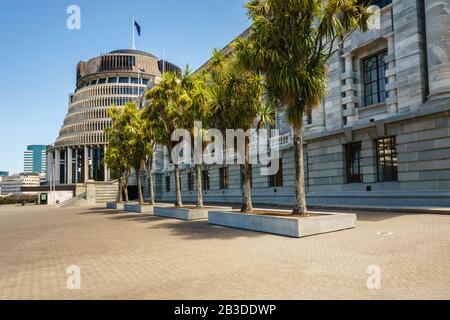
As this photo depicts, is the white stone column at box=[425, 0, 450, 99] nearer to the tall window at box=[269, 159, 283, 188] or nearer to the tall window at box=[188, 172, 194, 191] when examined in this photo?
the tall window at box=[269, 159, 283, 188]

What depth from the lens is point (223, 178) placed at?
3947 centimetres

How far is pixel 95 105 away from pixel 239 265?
116 meters

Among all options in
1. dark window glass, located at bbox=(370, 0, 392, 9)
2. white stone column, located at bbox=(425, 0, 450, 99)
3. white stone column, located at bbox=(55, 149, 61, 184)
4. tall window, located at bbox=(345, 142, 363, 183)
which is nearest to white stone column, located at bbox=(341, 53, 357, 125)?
tall window, located at bbox=(345, 142, 363, 183)

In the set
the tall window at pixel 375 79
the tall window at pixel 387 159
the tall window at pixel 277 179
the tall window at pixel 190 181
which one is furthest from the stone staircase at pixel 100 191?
the tall window at pixel 387 159

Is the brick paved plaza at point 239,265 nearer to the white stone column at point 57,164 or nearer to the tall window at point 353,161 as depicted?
the tall window at point 353,161

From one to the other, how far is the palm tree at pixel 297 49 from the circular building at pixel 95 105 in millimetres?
101828

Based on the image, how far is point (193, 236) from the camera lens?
1255 cm

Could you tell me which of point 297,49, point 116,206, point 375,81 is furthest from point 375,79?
point 116,206

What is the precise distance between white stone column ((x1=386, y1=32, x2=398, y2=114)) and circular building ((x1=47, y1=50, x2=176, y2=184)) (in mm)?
97351

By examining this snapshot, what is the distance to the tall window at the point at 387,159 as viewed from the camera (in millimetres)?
20297

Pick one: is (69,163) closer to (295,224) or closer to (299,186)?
(299,186)

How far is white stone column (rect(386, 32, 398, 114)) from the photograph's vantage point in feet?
67.6
